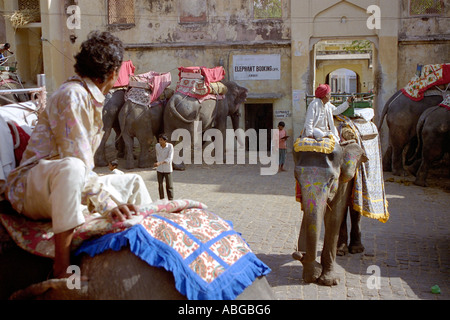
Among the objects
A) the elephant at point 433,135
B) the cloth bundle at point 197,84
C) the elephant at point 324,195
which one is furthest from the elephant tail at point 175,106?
the elephant at point 324,195

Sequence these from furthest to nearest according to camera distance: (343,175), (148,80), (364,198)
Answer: (148,80) → (364,198) → (343,175)

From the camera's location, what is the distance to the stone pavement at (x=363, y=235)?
5.24 meters

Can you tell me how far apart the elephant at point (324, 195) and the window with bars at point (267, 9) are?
42.2ft

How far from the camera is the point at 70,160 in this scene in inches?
89.4

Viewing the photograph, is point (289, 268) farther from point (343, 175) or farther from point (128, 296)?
point (128, 296)

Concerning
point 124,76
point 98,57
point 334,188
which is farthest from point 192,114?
point 98,57

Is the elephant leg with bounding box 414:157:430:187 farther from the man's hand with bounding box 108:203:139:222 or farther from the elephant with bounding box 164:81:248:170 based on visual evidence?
the man's hand with bounding box 108:203:139:222

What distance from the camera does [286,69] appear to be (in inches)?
692

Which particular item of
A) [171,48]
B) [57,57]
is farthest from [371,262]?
[57,57]

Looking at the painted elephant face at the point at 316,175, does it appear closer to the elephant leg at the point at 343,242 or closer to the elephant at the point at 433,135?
the elephant leg at the point at 343,242

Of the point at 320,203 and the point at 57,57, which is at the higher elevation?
the point at 57,57

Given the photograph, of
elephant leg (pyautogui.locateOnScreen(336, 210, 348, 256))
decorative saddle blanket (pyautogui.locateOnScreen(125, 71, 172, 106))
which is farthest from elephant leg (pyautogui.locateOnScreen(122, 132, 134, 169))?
elephant leg (pyautogui.locateOnScreen(336, 210, 348, 256))

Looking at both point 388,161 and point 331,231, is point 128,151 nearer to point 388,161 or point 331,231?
point 388,161
